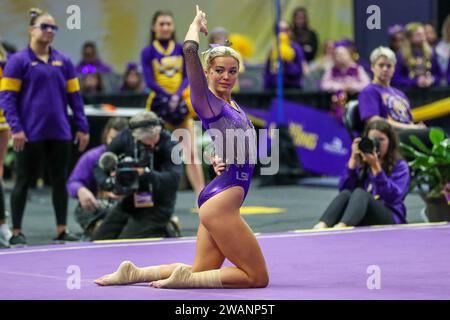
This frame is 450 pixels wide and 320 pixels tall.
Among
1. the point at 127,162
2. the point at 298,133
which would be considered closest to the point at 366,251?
the point at 127,162

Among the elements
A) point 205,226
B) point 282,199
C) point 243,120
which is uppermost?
point 243,120

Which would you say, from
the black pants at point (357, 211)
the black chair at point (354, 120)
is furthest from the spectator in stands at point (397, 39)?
the black pants at point (357, 211)

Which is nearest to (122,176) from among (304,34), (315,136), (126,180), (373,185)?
(126,180)

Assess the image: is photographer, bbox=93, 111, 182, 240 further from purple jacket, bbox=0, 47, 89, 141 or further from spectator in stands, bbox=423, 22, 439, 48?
A: spectator in stands, bbox=423, 22, 439, 48

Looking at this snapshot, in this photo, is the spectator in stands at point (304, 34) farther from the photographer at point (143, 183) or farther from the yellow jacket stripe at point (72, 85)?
the photographer at point (143, 183)

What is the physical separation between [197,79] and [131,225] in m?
2.60

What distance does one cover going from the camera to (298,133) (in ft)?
40.2

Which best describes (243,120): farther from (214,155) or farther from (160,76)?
(160,76)

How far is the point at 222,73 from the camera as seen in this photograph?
5262 millimetres

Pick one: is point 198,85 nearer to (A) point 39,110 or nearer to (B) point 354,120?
(A) point 39,110

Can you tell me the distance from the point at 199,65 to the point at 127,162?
259cm

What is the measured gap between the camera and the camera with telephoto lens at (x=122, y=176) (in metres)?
7.38

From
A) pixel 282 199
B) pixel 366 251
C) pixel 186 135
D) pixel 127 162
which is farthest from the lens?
pixel 282 199

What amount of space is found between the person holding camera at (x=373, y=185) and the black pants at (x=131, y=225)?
1077 millimetres
